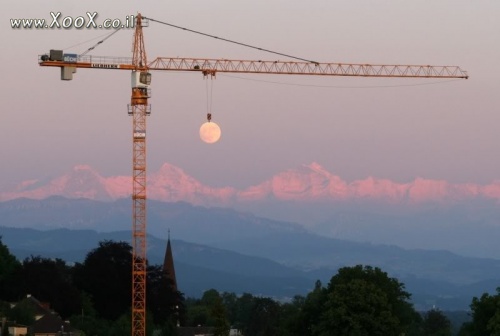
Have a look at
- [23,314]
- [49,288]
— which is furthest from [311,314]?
[49,288]

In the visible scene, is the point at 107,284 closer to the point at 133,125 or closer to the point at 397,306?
the point at 133,125

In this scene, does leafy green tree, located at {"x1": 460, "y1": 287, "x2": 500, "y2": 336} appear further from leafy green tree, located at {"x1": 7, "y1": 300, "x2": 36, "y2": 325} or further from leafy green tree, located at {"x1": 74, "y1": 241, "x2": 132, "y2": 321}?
leafy green tree, located at {"x1": 74, "y1": 241, "x2": 132, "y2": 321}

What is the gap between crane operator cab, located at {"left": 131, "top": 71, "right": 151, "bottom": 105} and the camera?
13100 centimetres

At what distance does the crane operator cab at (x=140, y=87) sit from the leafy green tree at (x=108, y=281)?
24963 millimetres

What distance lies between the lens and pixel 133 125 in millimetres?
130375

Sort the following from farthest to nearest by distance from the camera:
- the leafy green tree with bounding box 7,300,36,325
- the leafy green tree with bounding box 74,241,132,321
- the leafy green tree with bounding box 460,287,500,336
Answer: the leafy green tree with bounding box 74,241,132,321 → the leafy green tree with bounding box 7,300,36,325 → the leafy green tree with bounding box 460,287,500,336

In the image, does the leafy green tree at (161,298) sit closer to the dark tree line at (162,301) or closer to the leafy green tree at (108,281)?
the dark tree line at (162,301)

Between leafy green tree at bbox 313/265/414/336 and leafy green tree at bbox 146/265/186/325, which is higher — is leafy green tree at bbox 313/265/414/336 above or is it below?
below

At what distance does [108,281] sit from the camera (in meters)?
149

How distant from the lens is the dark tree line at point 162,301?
10844 centimetres

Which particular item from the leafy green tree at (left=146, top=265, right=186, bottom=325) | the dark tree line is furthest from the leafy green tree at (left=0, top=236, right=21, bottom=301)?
the leafy green tree at (left=146, top=265, right=186, bottom=325)

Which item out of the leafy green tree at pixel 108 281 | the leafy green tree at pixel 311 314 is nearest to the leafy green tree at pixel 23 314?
the leafy green tree at pixel 108 281

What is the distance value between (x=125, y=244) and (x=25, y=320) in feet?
107

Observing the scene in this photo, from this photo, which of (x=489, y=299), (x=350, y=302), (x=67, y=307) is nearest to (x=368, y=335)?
(x=350, y=302)
